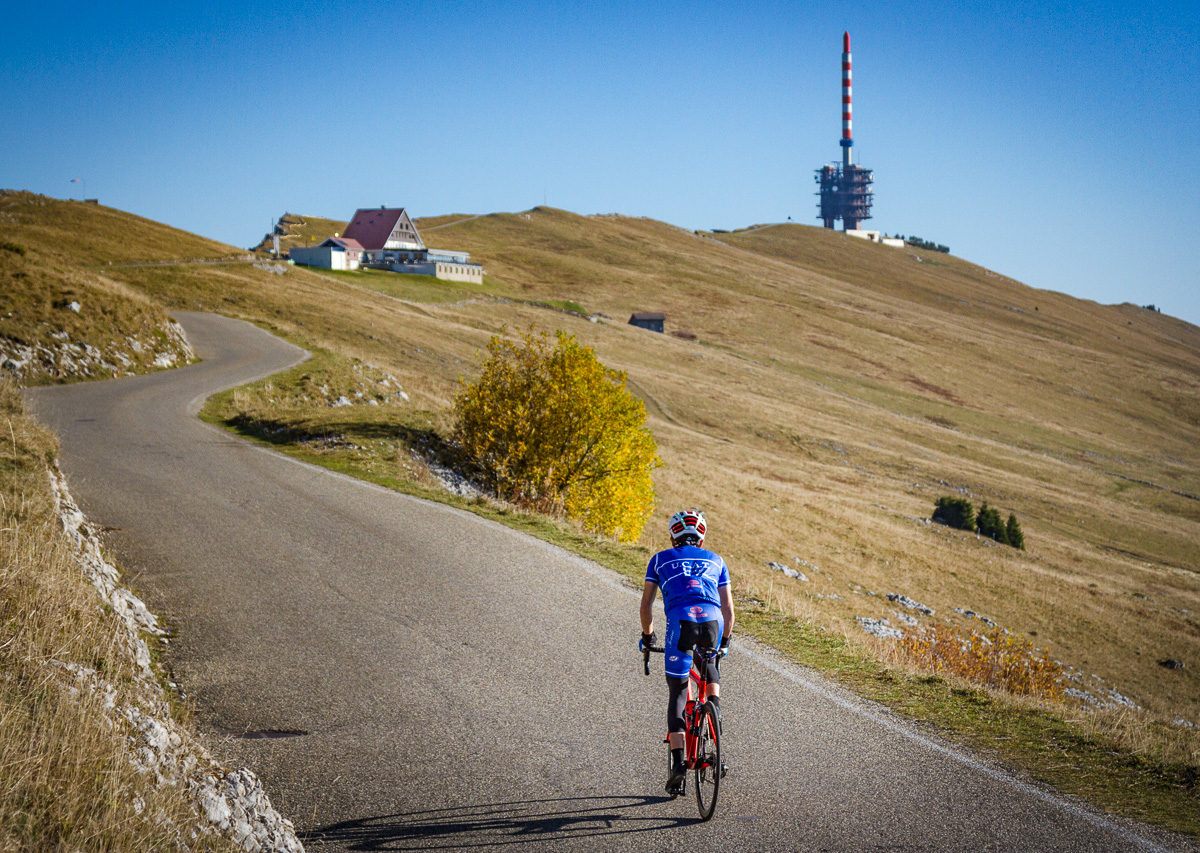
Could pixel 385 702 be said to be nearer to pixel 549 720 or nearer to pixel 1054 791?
pixel 549 720

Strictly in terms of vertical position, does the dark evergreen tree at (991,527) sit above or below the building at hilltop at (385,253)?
below

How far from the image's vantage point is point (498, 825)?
20.7ft

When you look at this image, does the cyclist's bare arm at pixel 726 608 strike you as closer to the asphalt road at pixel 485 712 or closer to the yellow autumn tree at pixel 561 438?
the asphalt road at pixel 485 712

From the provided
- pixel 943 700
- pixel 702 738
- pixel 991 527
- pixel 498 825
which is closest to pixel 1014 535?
pixel 991 527

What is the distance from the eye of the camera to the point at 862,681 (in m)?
9.75

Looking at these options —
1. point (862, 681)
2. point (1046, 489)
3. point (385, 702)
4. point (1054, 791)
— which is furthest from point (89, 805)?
point (1046, 489)

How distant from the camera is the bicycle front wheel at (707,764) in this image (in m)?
6.45

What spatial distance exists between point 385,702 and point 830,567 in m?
25.3

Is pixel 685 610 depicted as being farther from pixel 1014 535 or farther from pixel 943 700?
pixel 1014 535

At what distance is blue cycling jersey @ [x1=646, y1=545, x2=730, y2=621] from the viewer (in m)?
7.04

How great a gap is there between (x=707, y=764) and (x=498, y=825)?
1675mm

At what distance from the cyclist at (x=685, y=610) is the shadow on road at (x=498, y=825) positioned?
47cm

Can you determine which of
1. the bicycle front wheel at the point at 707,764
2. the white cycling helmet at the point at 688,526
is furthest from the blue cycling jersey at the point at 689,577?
the bicycle front wheel at the point at 707,764

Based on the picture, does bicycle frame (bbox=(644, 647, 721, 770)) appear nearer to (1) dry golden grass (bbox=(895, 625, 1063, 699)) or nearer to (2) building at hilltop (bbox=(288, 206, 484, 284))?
(1) dry golden grass (bbox=(895, 625, 1063, 699))
